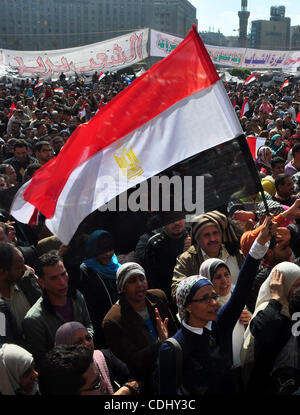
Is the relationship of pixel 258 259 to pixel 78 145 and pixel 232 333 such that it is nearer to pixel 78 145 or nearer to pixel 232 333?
pixel 232 333

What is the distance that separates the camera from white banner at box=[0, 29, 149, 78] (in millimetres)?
23000

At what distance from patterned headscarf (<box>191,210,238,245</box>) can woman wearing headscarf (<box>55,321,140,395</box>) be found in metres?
1.04

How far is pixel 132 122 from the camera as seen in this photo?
9.98 ft

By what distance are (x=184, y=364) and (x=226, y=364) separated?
23 cm

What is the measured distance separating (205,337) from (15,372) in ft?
3.07

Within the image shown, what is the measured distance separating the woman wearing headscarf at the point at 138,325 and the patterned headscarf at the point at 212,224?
1.74 feet

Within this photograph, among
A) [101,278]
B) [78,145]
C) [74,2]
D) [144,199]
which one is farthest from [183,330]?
[74,2]

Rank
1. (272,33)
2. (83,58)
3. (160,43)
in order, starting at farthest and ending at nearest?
(272,33) → (160,43) → (83,58)

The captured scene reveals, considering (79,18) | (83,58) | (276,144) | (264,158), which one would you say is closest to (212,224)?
(264,158)

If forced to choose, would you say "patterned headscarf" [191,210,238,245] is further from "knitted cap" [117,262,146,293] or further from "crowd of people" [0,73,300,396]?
"knitted cap" [117,262,146,293]

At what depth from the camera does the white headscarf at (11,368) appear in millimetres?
2398

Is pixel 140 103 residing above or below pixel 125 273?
above

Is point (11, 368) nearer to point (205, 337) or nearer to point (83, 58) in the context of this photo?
point (205, 337)

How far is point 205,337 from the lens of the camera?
2.51 metres
